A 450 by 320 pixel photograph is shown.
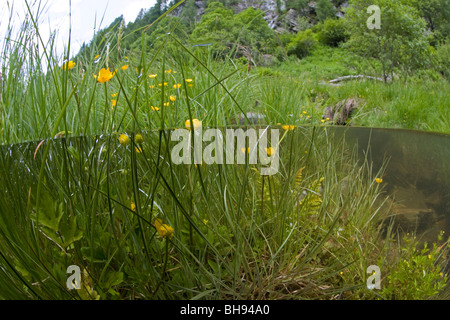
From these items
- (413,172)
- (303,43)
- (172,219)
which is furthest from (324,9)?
(172,219)

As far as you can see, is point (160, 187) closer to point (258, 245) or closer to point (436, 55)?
point (258, 245)

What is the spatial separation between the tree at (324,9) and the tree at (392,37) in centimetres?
70

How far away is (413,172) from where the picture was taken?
637 millimetres

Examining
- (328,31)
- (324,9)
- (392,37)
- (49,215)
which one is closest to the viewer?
(49,215)

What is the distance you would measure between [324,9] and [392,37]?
111 cm

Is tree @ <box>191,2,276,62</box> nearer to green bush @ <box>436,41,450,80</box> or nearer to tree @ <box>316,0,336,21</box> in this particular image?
tree @ <box>316,0,336,21</box>

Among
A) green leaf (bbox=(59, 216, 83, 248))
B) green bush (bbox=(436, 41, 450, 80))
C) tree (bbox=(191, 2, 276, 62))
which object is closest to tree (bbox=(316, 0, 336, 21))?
tree (bbox=(191, 2, 276, 62))

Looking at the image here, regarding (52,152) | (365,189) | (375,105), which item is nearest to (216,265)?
(52,152)

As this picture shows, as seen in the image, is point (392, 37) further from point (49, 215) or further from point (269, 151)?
point (49, 215)

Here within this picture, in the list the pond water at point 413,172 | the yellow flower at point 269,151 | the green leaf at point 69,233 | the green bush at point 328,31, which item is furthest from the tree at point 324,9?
the green leaf at point 69,233

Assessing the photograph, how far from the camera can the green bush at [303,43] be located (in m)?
1.13

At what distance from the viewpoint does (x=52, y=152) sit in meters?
0.31
